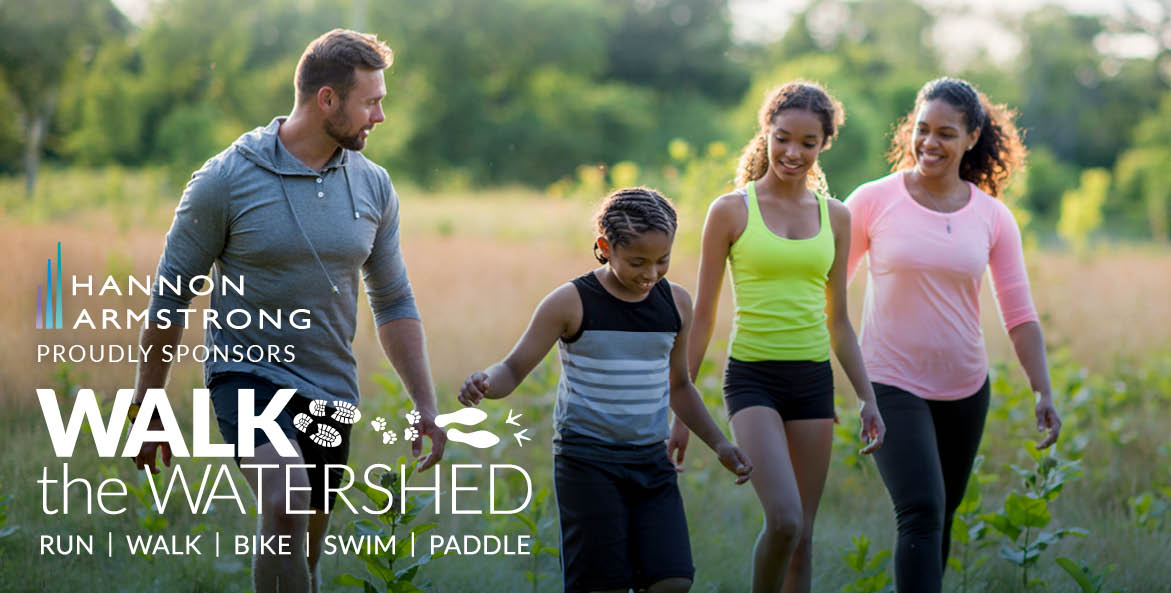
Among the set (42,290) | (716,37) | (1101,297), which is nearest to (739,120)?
(716,37)

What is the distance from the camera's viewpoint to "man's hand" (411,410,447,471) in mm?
3342

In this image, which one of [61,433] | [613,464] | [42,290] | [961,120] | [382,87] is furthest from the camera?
[42,290]

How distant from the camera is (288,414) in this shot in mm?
3158

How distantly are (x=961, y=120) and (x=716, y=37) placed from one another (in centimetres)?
4478

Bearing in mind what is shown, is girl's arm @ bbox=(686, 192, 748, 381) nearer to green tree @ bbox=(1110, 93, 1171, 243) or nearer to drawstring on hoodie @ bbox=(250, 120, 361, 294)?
drawstring on hoodie @ bbox=(250, 120, 361, 294)

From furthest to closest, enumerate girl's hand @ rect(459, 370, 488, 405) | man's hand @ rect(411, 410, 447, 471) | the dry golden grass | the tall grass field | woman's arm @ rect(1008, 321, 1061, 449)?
1. the dry golden grass
2. the tall grass field
3. woman's arm @ rect(1008, 321, 1061, 449)
4. man's hand @ rect(411, 410, 447, 471)
5. girl's hand @ rect(459, 370, 488, 405)

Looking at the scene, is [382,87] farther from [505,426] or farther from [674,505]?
Answer: [505,426]

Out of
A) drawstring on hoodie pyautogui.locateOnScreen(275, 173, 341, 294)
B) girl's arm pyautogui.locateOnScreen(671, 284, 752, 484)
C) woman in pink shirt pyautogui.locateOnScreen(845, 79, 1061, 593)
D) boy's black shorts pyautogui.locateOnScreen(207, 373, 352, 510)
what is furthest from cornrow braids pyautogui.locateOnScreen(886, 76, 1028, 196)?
boy's black shorts pyautogui.locateOnScreen(207, 373, 352, 510)

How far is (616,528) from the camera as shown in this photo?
306 cm

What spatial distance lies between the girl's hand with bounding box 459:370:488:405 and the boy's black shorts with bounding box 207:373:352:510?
467 millimetres

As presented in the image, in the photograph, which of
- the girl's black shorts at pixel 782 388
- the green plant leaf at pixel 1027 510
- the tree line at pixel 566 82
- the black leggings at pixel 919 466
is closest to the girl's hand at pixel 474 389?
the girl's black shorts at pixel 782 388

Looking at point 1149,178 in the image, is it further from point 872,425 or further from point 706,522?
point 872,425

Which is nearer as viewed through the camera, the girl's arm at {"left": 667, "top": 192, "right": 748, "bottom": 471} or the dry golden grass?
the girl's arm at {"left": 667, "top": 192, "right": 748, "bottom": 471}

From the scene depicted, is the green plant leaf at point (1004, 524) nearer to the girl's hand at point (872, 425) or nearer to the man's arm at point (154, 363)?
the girl's hand at point (872, 425)
